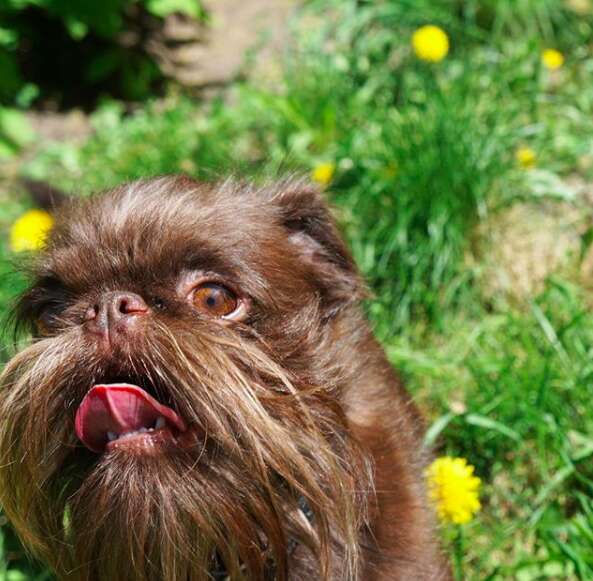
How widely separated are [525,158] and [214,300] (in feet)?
8.06

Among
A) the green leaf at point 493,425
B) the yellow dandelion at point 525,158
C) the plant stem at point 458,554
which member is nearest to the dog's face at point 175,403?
the plant stem at point 458,554

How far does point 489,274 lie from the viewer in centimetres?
440

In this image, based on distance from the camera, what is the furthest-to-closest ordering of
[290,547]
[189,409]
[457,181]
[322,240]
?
[457,181], [322,240], [290,547], [189,409]

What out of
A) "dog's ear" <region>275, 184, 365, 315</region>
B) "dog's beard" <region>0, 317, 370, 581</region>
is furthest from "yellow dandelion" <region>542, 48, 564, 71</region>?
"dog's beard" <region>0, 317, 370, 581</region>

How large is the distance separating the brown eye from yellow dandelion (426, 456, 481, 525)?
1104mm

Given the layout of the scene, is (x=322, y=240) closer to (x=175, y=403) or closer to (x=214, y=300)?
(x=214, y=300)

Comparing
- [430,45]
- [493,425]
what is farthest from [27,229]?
[493,425]

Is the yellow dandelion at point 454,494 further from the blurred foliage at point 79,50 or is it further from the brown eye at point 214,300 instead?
the blurred foliage at point 79,50

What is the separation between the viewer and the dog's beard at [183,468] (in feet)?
7.31

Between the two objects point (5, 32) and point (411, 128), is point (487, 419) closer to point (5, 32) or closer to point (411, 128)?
point (411, 128)

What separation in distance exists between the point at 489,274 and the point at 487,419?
1029mm

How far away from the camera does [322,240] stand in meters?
3.06

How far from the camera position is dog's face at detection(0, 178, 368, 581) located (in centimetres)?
224

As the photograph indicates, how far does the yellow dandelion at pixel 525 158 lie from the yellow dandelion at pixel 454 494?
1.78 m
